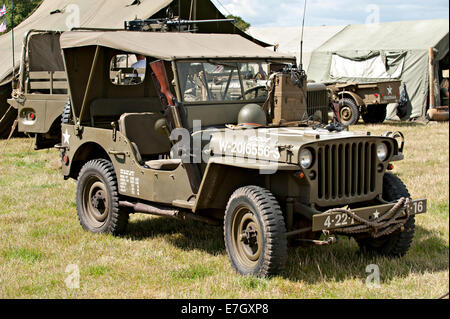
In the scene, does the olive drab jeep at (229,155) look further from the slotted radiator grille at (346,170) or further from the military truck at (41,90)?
the military truck at (41,90)

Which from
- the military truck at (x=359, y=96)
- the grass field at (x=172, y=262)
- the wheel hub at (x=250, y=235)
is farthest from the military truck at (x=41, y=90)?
the military truck at (x=359, y=96)

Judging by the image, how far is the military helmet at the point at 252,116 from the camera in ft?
18.3

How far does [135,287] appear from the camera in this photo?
15.7 ft

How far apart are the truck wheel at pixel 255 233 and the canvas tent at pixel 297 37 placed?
16.3 meters

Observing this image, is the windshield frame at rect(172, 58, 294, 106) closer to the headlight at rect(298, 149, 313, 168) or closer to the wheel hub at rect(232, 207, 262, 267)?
the wheel hub at rect(232, 207, 262, 267)

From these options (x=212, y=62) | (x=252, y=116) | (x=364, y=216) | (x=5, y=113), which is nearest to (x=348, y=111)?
(x=5, y=113)

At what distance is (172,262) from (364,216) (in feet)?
5.50

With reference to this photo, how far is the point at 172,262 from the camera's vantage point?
17.7 feet
